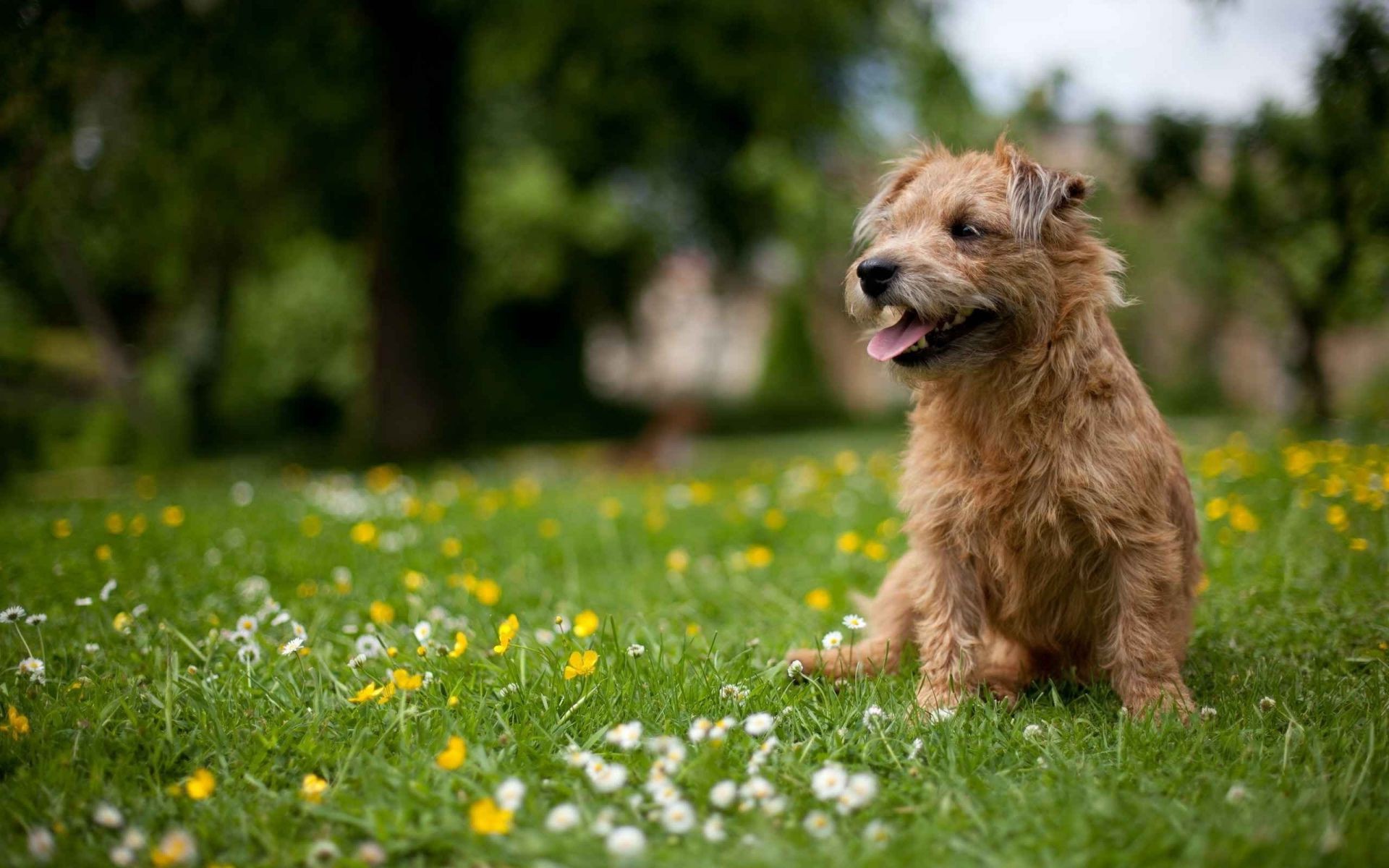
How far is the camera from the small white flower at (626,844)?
200 centimetres

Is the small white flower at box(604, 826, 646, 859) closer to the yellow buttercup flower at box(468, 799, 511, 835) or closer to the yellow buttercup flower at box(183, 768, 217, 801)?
the yellow buttercup flower at box(468, 799, 511, 835)

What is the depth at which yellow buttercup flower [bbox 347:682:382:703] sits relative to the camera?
2.71 meters

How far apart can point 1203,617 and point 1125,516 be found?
56.4 inches

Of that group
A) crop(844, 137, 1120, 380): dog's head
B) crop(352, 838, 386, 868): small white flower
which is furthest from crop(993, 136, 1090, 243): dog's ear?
crop(352, 838, 386, 868): small white flower

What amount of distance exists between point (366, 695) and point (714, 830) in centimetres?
117

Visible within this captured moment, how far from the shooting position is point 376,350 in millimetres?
12141

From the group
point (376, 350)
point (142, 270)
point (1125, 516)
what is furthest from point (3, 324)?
point (1125, 516)

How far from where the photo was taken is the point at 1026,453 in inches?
117

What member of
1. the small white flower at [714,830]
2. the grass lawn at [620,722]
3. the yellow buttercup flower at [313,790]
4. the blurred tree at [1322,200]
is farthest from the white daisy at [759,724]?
the blurred tree at [1322,200]

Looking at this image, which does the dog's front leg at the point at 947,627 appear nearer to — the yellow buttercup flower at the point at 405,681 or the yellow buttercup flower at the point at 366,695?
the yellow buttercup flower at the point at 405,681

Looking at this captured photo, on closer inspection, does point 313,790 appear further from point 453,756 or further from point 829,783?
point 829,783

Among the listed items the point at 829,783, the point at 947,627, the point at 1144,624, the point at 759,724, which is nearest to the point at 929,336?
the point at 947,627

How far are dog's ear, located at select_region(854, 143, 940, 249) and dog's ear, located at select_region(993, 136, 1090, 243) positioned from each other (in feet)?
1.50

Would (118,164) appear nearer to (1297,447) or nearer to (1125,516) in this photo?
(1125,516)
